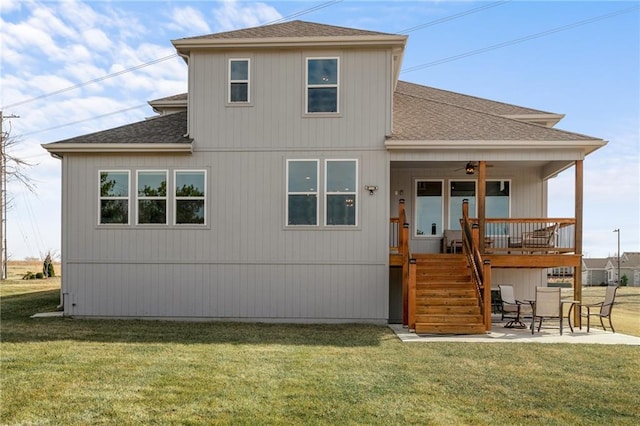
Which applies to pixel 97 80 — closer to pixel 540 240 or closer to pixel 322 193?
pixel 322 193

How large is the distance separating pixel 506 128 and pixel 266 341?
7.33 m

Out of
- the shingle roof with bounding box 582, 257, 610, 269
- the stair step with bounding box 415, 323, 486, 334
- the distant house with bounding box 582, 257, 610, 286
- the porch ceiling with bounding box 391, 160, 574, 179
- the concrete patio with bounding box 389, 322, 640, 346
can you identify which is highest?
the porch ceiling with bounding box 391, 160, 574, 179

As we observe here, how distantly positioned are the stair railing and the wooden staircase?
0.44ft

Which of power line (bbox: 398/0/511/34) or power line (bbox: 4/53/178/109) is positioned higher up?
power line (bbox: 398/0/511/34)

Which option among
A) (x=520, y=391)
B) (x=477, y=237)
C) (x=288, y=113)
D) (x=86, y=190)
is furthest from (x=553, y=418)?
(x=86, y=190)

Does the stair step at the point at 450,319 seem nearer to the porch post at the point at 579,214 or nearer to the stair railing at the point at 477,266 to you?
the stair railing at the point at 477,266

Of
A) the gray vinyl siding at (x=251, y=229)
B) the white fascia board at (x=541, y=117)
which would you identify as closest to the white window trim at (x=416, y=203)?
the gray vinyl siding at (x=251, y=229)

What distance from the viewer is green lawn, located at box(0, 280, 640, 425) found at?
507 centimetres

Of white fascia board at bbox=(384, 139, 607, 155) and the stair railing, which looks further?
white fascia board at bbox=(384, 139, 607, 155)

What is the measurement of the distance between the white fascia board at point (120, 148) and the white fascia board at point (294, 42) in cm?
228

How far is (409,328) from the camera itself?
33.8 feet

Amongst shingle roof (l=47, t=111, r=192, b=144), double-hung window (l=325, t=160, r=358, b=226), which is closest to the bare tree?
shingle roof (l=47, t=111, r=192, b=144)

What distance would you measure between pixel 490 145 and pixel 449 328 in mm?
4082

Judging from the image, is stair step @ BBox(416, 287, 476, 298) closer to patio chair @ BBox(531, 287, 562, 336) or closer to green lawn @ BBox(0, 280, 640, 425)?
patio chair @ BBox(531, 287, 562, 336)
